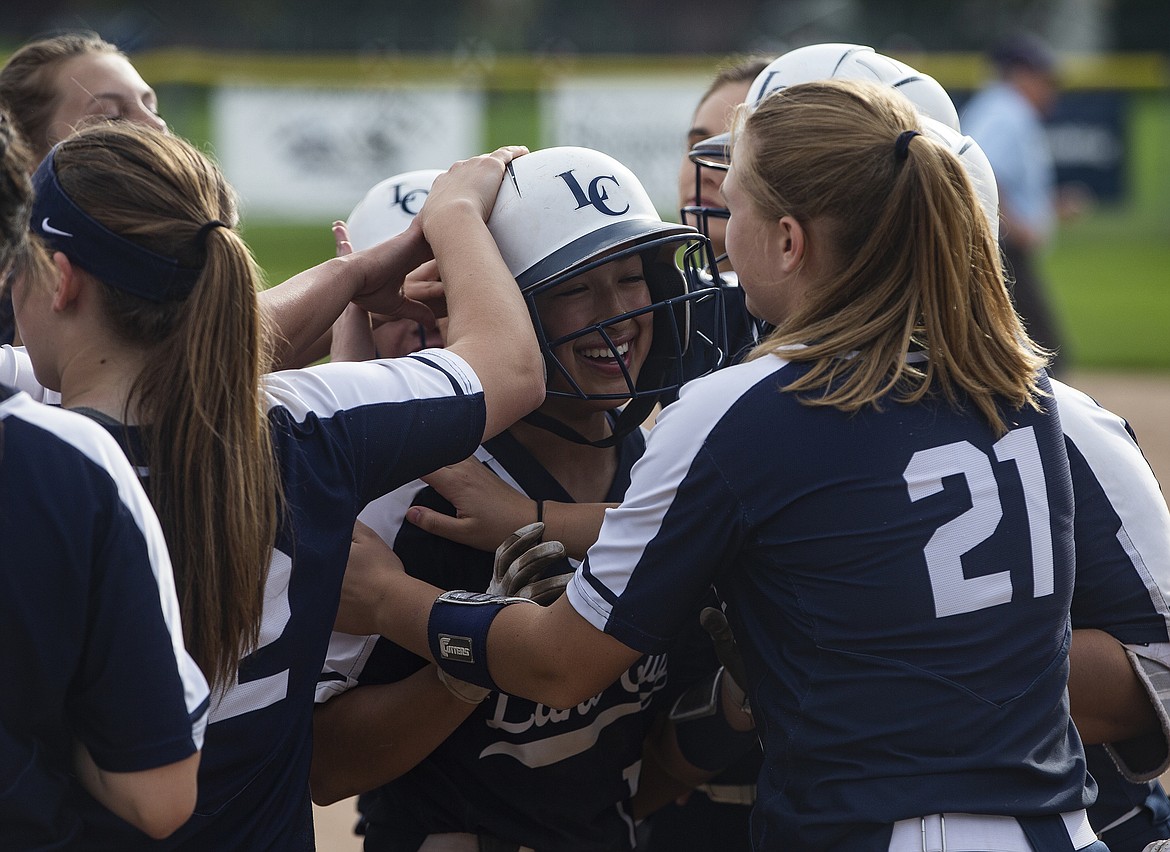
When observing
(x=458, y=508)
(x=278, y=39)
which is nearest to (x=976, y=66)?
(x=278, y=39)

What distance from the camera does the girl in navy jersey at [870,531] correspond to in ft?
5.82

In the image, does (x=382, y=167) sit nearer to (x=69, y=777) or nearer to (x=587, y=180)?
(x=587, y=180)

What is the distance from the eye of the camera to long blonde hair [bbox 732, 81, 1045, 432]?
1.84 meters

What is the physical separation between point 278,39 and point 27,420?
17.7m

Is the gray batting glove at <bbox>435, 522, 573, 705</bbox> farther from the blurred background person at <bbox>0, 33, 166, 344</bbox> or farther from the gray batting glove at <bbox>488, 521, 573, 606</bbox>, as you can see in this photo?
the blurred background person at <bbox>0, 33, 166, 344</bbox>

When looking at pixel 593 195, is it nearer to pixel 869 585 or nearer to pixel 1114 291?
pixel 869 585

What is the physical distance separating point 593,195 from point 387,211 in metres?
0.81

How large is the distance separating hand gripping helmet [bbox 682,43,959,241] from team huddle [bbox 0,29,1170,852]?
1.78ft

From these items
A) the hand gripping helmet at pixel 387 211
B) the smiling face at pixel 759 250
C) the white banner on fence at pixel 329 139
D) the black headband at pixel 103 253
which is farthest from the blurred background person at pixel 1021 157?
the white banner on fence at pixel 329 139

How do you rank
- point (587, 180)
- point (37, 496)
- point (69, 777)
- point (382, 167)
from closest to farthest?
point (37, 496) < point (69, 777) < point (587, 180) < point (382, 167)

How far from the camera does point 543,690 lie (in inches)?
77.5

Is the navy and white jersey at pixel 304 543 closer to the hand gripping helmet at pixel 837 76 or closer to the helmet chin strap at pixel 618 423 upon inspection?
the helmet chin strap at pixel 618 423

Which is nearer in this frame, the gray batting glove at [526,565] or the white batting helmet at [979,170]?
the gray batting glove at [526,565]

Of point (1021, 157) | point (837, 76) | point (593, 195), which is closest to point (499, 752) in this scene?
point (593, 195)
